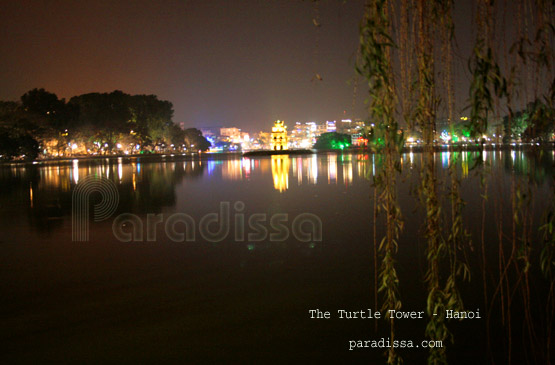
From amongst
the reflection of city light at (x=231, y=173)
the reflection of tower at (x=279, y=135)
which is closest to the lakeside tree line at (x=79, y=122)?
the reflection of tower at (x=279, y=135)

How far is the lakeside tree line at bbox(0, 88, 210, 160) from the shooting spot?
227 feet

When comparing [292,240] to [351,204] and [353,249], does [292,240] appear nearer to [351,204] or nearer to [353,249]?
[353,249]

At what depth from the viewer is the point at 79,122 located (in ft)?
300

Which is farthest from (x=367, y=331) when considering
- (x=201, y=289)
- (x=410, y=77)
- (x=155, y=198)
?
(x=155, y=198)

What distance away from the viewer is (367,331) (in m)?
5.95

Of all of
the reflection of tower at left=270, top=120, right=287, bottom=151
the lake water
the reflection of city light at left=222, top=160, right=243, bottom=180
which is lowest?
the lake water

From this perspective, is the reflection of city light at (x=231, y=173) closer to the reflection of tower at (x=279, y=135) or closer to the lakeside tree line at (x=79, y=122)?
the lakeside tree line at (x=79, y=122)

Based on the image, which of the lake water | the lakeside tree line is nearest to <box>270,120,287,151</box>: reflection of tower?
the lakeside tree line

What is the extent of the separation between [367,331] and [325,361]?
91 centimetres

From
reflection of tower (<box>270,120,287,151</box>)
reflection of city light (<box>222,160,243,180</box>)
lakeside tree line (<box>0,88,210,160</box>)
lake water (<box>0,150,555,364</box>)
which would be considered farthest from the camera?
reflection of tower (<box>270,120,287,151</box>)

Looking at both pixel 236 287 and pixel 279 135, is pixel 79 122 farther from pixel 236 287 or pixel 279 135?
pixel 236 287

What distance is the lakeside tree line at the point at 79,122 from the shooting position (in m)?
69.3

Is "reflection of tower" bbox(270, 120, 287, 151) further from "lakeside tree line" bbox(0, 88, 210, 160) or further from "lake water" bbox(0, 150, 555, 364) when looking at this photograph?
"lake water" bbox(0, 150, 555, 364)

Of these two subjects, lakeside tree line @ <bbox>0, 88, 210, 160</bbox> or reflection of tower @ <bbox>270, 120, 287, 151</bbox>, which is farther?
reflection of tower @ <bbox>270, 120, 287, 151</bbox>
